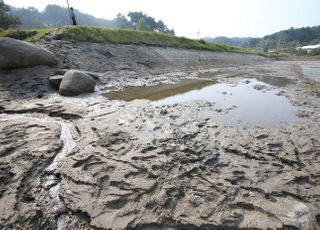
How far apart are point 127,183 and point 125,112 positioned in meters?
3.63

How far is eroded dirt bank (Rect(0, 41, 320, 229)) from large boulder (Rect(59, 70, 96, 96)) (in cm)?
166

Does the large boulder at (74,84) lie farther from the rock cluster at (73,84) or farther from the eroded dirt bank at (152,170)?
the eroded dirt bank at (152,170)

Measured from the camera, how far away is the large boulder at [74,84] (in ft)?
32.0

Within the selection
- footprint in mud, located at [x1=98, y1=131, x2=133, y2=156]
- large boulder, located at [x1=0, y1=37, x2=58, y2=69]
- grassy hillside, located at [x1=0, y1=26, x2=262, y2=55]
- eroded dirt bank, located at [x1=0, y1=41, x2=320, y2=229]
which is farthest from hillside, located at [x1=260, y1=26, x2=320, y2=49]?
footprint in mud, located at [x1=98, y1=131, x2=133, y2=156]

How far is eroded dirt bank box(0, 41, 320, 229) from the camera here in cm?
360

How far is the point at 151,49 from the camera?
872 inches

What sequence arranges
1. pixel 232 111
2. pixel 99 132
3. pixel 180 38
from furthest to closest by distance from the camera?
pixel 180 38 → pixel 232 111 → pixel 99 132

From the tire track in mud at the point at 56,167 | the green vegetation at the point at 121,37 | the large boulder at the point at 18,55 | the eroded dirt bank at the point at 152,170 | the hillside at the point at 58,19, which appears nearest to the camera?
the eroded dirt bank at the point at 152,170

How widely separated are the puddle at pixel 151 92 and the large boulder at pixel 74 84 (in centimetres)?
84

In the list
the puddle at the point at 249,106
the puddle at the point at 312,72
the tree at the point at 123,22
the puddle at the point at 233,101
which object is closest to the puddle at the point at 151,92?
the puddle at the point at 233,101

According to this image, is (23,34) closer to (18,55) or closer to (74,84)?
(18,55)

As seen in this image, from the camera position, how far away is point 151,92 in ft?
38.1

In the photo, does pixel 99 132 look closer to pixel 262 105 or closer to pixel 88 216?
pixel 88 216

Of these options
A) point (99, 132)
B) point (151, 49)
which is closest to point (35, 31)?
point (151, 49)
